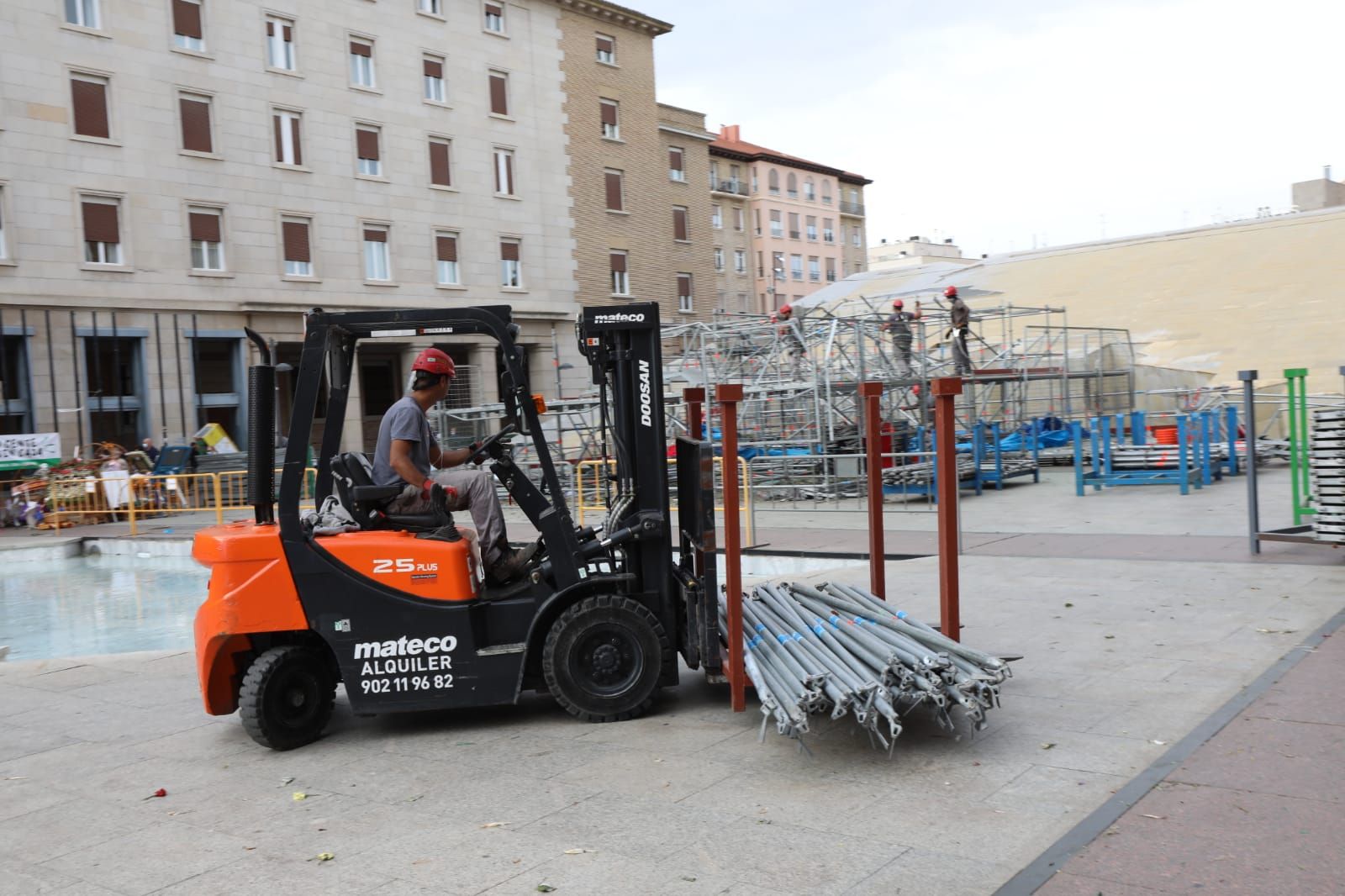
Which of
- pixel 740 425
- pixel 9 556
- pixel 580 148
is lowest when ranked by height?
pixel 9 556

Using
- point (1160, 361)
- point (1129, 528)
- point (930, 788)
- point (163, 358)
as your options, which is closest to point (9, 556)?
point (163, 358)

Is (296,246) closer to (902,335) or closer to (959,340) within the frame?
(902,335)

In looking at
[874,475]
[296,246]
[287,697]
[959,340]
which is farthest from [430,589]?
[296,246]

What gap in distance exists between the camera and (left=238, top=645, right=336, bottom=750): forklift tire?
5.80 metres

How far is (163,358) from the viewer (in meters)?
30.2

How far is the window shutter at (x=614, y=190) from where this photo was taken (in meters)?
43.6

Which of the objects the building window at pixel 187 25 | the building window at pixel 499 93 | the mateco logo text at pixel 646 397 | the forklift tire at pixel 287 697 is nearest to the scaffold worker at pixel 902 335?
the mateco logo text at pixel 646 397

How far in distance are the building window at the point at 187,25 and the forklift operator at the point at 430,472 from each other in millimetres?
29003

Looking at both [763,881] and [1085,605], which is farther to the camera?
[1085,605]

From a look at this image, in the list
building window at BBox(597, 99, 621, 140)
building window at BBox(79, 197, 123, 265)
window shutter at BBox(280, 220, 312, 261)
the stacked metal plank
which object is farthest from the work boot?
building window at BBox(597, 99, 621, 140)

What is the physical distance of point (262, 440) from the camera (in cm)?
607

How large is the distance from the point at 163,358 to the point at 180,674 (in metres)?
24.5

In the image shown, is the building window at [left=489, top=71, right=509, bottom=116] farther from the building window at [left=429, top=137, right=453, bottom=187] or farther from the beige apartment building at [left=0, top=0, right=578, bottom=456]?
the building window at [left=429, top=137, right=453, bottom=187]

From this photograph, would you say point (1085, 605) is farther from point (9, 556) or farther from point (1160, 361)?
point (1160, 361)
